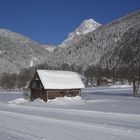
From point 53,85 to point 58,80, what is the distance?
2.16 meters

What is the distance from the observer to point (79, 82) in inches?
2581

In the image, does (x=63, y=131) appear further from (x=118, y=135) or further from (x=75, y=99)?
(x=75, y=99)

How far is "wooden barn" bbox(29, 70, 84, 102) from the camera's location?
196 ft

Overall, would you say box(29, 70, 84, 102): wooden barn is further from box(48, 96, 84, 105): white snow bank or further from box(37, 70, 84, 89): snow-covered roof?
box(48, 96, 84, 105): white snow bank

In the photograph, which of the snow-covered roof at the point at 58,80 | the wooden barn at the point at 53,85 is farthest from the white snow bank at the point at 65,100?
the snow-covered roof at the point at 58,80

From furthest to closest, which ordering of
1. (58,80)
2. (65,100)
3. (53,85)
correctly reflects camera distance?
(58,80)
(53,85)
(65,100)

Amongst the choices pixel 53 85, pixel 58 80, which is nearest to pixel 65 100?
pixel 53 85

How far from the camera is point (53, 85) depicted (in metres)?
60.2

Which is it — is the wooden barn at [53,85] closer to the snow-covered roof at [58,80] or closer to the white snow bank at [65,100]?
the snow-covered roof at [58,80]

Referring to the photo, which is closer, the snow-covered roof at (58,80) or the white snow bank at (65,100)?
the white snow bank at (65,100)

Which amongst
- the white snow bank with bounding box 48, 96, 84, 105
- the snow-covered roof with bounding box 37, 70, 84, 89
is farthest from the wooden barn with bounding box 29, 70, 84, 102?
the white snow bank with bounding box 48, 96, 84, 105

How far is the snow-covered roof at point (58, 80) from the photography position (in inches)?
2367

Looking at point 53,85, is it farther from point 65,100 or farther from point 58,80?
point 65,100

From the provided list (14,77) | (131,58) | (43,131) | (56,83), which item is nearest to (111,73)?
(14,77)
